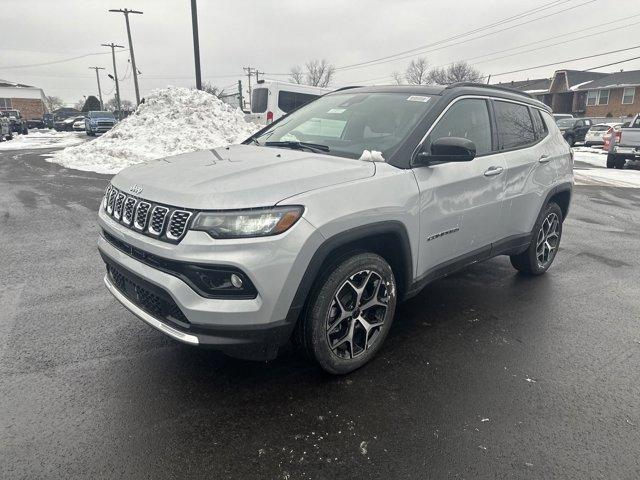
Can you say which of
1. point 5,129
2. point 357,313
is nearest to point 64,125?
point 5,129

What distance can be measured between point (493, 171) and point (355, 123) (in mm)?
1201

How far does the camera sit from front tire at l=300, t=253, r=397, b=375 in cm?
269

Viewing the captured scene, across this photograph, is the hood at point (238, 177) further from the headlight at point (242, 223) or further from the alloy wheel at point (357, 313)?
the alloy wheel at point (357, 313)

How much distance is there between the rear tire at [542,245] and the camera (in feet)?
15.3

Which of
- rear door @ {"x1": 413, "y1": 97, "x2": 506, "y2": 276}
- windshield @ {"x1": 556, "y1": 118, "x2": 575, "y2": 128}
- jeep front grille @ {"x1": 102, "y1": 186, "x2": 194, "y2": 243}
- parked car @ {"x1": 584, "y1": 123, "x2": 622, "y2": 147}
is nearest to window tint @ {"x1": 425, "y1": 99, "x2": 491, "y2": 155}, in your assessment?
rear door @ {"x1": 413, "y1": 97, "x2": 506, "y2": 276}

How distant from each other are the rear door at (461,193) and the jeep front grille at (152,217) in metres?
1.57

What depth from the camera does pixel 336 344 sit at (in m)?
2.88

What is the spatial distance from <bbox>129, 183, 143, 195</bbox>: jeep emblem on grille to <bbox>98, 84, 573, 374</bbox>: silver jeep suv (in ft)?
0.03

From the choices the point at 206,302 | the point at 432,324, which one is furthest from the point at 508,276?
the point at 206,302

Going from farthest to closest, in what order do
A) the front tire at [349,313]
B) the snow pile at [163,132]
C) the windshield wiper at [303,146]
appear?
the snow pile at [163,132] → the windshield wiper at [303,146] → the front tire at [349,313]

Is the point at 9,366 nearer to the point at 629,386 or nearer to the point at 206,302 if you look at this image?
the point at 206,302

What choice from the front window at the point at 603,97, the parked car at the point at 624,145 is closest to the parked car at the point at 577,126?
the parked car at the point at 624,145

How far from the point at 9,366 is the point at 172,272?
5.12 feet

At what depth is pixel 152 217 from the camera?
8.45 ft
